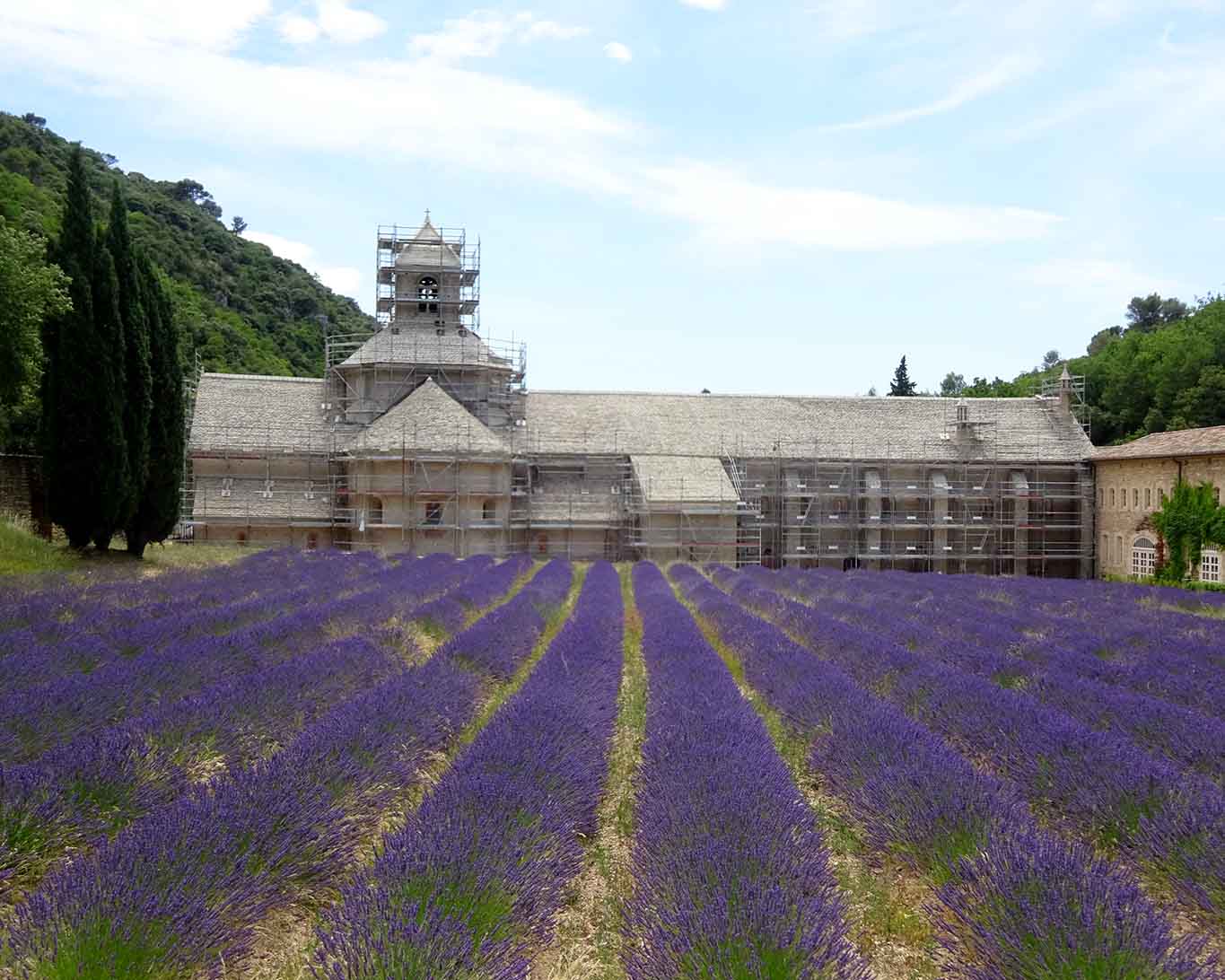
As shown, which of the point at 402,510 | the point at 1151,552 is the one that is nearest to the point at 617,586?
the point at 402,510

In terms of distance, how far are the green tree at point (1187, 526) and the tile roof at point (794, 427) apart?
6.72 m

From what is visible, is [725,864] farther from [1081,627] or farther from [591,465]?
[591,465]

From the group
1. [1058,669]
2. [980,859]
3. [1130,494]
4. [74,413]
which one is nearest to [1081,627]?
[1058,669]

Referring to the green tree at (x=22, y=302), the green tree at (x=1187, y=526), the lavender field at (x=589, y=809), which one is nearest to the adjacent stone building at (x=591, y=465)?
the green tree at (x=1187, y=526)

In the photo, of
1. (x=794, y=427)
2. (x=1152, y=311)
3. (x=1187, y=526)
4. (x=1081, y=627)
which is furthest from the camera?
(x=1152, y=311)

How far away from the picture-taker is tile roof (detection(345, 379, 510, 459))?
29250 millimetres

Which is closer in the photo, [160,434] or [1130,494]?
[160,434]

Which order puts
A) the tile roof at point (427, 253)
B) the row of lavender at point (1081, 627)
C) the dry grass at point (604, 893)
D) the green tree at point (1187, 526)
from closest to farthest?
1. the dry grass at point (604, 893)
2. the row of lavender at point (1081, 627)
3. the green tree at point (1187, 526)
4. the tile roof at point (427, 253)

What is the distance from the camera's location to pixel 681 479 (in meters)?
31.1

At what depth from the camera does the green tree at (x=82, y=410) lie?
19.0 m

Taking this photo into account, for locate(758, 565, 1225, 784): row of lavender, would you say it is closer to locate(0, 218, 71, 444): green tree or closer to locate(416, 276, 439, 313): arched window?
locate(0, 218, 71, 444): green tree

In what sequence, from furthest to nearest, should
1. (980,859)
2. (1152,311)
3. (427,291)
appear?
(1152,311)
(427,291)
(980,859)

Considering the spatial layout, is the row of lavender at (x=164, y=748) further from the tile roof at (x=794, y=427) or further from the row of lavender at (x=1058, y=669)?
the tile roof at (x=794, y=427)

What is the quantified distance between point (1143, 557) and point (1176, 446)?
4.30 metres
